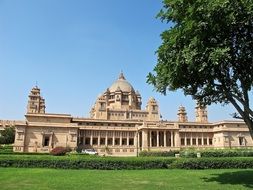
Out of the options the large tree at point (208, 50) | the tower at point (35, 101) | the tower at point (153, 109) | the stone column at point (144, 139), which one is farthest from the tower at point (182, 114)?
the large tree at point (208, 50)

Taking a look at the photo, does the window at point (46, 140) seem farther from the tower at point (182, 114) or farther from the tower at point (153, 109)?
the tower at point (182, 114)

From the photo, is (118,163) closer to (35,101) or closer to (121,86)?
(35,101)

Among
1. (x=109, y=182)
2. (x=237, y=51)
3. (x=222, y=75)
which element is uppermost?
(x=237, y=51)

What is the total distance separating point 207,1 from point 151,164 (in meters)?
15.7

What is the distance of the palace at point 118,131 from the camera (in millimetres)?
64688

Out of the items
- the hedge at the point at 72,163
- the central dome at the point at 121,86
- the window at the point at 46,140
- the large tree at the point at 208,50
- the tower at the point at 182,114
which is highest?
the central dome at the point at 121,86

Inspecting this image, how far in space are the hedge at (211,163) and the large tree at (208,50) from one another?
866 cm

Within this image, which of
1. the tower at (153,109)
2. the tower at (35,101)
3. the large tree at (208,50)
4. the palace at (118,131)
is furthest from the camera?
the tower at (153,109)

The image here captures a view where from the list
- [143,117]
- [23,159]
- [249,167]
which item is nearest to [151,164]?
[249,167]

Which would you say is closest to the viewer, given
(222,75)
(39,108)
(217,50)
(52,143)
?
(217,50)

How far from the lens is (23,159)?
23.6 m

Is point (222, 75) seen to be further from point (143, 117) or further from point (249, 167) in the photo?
point (143, 117)

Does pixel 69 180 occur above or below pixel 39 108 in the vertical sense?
below

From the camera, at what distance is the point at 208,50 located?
45.2 feet
